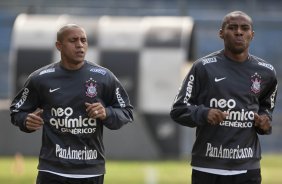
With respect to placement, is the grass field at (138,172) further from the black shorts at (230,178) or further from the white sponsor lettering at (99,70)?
the black shorts at (230,178)

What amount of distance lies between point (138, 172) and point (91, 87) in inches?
426

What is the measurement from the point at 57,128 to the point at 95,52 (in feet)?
49.2

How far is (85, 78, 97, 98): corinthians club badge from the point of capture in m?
7.83

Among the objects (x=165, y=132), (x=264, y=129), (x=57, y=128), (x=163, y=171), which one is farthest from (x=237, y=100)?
(x=165, y=132)

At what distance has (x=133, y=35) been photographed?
22.9 m

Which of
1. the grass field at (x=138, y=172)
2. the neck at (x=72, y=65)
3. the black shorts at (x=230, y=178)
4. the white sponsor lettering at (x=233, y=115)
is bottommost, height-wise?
the grass field at (x=138, y=172)

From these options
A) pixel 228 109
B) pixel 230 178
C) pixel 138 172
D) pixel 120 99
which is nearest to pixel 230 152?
pixel 230 178

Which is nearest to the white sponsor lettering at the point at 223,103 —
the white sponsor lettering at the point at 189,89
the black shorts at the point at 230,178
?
the white sponsor lettering at the point at 189,89

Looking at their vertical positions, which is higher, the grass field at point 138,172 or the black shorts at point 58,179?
the black shorts at point 58,179

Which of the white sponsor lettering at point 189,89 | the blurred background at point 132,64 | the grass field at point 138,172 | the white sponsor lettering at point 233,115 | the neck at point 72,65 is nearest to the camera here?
the white sponsor lettering at point 233,115

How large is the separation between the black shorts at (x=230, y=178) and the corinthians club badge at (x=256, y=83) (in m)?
0.62

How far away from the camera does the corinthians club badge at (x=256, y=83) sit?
7787mm

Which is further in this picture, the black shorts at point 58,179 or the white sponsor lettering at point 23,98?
the white sponsor lettering at point 23,98

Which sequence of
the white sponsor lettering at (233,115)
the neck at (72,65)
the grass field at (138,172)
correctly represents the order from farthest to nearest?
the grass field at (138,172) < the neck at (72,65) < the white sponsor lettering at (233,115)
